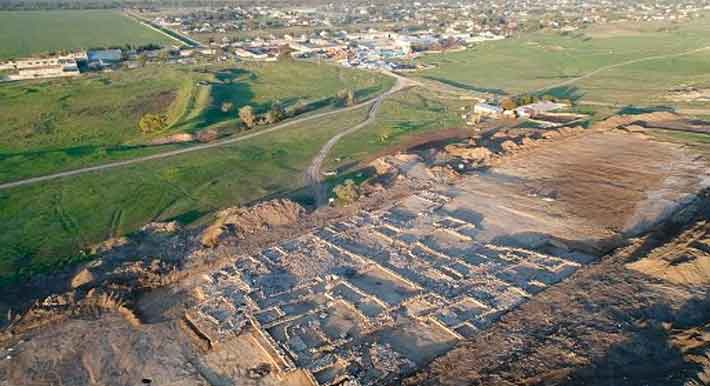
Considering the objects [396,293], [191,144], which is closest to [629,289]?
[396,293]

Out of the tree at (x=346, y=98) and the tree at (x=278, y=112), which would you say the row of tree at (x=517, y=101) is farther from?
the tree at (x=278, y=112)

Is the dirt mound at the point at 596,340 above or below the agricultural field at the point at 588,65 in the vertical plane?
below

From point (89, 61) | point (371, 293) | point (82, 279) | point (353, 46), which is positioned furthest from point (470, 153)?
point (89, 61)

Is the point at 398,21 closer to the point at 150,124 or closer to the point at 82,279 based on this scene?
the point at 150,124

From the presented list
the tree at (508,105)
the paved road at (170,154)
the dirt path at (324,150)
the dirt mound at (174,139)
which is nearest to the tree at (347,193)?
the dirt path at (324,150)

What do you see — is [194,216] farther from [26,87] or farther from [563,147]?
[26,87]

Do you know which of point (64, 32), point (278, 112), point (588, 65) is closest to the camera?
point (278, 112)
